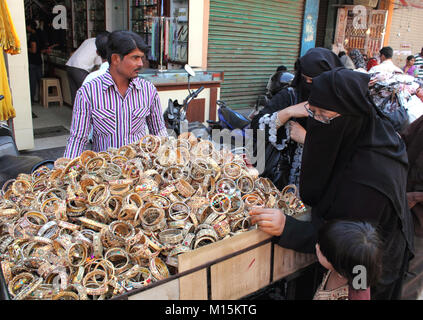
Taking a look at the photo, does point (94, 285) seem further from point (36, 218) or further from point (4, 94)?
point (4, 94)

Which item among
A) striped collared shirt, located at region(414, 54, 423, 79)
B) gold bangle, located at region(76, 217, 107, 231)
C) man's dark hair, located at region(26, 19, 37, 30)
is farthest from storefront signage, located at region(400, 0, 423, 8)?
gold bangle, located at region(76, 217, 107, 231)

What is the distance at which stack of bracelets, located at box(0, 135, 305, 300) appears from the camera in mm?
1515

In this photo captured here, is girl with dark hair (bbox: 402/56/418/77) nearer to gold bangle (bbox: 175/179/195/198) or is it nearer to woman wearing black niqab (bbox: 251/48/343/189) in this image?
woman wearing black niqab (bbox: 251/48/343/189)

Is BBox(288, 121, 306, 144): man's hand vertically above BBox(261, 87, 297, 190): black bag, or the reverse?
BBox(288, 121, 306, 144): man's hand

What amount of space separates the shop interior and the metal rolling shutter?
832 millimetres

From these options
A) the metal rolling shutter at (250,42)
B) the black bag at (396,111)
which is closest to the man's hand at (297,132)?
the black bag at (396,111)

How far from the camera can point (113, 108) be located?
2.68m

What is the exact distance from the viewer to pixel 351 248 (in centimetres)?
134

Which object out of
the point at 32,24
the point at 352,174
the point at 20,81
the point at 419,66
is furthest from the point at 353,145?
the point at 32,24

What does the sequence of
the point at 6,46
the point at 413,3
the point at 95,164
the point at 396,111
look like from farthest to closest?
1. the point at 413,3
2. the point at 6,46
3. the point at 396,111
4. the point at 95,164

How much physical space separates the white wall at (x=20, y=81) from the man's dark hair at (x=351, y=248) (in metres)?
5.14

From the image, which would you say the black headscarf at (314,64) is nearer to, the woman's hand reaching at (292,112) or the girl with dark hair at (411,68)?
the woman's hand reaching at (292,112)

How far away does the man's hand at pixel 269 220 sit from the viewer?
167 cm

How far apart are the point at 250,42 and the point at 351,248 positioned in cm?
782
